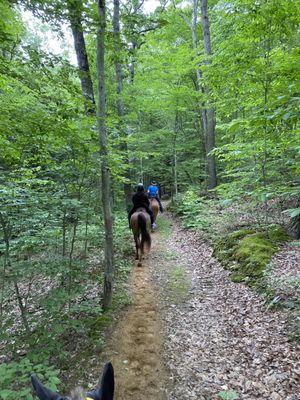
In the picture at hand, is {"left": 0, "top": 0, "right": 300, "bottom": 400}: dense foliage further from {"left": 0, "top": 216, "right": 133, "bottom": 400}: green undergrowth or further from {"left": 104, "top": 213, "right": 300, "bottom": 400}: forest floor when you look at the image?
{"left": 104, "top": 213, "right": 300, "bottom": 400}: forest floor

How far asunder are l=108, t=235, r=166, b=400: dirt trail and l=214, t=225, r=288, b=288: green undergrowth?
2171 mm

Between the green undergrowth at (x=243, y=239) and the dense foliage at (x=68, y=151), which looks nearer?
the dense foliage at (x=68, y=151)

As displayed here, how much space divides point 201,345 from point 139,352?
3.40 ft

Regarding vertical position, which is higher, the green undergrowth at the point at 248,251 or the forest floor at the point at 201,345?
the green undergrowth at the point at 248,251

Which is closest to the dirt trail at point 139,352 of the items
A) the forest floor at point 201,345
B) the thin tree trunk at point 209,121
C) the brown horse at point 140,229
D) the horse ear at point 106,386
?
the forest floor at point 201,345

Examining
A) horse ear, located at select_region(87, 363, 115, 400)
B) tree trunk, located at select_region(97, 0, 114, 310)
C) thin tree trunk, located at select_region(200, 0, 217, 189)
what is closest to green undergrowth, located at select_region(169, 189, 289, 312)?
thin tree trunk, located at select_region(200, 0, 217, 189)

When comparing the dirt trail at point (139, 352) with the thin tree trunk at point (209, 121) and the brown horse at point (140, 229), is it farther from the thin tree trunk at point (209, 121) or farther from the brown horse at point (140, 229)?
the thin tree trunk at point (209, 121)

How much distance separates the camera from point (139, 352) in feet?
14.6

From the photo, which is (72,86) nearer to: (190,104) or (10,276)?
(10,276)

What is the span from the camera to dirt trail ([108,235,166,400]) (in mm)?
3727

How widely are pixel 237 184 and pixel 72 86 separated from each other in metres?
5.93

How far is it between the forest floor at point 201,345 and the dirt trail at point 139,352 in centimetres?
1

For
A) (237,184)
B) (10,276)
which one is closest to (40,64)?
(10,276)

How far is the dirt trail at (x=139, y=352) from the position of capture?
3.73 m
